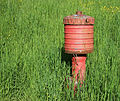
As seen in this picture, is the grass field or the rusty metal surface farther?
the rusty metal surface

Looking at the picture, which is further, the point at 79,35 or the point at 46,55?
the point at 46,55

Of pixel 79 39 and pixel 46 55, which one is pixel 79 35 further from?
pixel 46 55

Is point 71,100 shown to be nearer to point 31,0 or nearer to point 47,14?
point 47,14

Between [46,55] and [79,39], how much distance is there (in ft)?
2.64

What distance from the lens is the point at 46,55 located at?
398 centimetres

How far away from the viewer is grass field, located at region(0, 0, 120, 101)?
119 inches

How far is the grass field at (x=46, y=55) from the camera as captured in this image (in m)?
3.01

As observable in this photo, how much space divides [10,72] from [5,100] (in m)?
0.41

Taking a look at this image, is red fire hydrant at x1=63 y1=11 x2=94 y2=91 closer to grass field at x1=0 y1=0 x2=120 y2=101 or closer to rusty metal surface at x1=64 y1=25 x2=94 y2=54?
rusty metal surface at x1=64 y1=25 x2=94 y2=54

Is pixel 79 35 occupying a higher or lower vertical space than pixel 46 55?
higher

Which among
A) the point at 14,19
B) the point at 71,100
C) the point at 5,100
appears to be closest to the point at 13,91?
the point at 5,100

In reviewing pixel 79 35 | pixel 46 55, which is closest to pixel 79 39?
pixel 79 35

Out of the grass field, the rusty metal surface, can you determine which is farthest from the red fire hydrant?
the grass field

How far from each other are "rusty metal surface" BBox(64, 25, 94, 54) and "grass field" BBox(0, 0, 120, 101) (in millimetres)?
272
